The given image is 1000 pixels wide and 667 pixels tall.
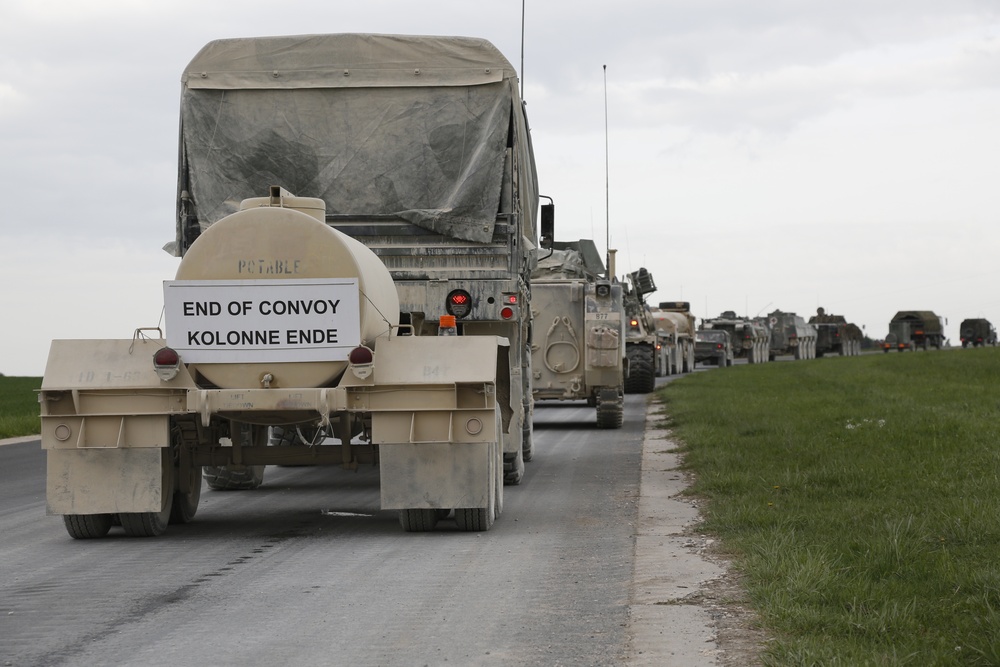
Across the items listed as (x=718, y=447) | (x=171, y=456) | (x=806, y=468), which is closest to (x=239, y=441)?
(x=171, y=456)

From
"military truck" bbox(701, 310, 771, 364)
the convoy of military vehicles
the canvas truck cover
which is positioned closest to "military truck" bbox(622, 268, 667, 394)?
the convoy of military vehicles

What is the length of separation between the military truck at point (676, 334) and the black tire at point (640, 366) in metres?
10.00

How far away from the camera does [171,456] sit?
1015 cm

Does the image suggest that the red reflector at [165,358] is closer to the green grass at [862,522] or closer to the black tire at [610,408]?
the green grass at [862,522]

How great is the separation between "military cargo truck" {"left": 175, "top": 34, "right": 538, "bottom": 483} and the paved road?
2012mm

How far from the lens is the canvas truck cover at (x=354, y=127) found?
12.0m

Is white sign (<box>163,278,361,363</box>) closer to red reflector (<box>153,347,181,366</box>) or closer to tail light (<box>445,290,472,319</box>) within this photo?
red reflector (<box>153,347,181,366</box>)

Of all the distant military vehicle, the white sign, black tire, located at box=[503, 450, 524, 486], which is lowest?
black tire, located at box=[503, 450, 524, 486]

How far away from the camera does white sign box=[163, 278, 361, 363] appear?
944cm

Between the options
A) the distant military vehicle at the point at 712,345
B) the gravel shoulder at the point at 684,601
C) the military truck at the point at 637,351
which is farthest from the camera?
the distant military vehicle at the point at 712,345

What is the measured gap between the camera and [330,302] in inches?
372

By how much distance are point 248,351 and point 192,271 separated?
68 cm

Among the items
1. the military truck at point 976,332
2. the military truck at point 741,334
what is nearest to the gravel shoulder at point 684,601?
the military truck at point 741,334

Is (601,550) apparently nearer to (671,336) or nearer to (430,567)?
(430,567)
